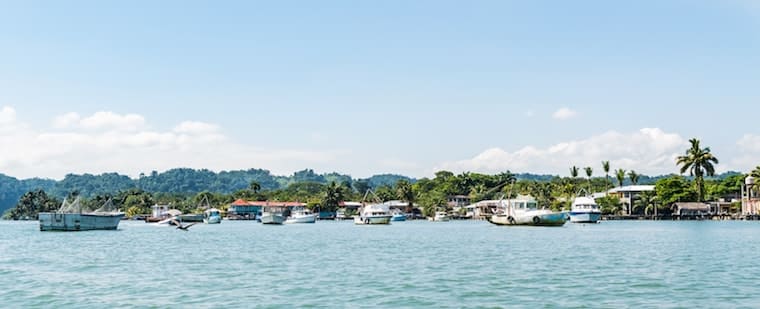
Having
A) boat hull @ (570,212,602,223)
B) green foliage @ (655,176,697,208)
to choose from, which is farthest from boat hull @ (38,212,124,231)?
green foliage @ (655,176,697,208)

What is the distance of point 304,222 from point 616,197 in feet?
244

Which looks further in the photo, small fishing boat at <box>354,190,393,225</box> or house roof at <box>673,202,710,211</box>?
house roof at <box>673,202,710,211</box>

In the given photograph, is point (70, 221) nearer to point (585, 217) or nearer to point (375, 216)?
point (375, 216)

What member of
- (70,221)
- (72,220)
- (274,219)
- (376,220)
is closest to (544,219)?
(376,220)

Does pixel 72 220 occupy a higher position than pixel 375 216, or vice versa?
pixel 375 216

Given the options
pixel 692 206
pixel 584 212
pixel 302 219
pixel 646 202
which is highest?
pixel 646 202

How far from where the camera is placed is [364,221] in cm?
13800

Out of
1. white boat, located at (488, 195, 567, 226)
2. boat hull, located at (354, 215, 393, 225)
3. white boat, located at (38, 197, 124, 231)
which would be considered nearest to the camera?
white boat, located at (38, 197, 124, 231)

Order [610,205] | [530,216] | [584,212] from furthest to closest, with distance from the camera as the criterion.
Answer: [610,205]
[584,212]
[530,216]

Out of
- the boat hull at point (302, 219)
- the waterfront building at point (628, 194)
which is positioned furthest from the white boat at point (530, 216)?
the waterfront building at point (628, 194)

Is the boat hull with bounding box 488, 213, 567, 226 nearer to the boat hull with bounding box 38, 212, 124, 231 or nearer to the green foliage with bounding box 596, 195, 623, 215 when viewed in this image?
the boat hull with bounding box 38, 212, 124, 231

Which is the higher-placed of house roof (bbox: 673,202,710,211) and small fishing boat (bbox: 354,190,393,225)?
house roof (bbox: 673,202,710,211)

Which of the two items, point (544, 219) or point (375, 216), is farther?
point (375, 216)

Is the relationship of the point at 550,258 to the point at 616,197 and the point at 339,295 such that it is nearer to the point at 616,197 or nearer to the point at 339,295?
the point at 339,295
